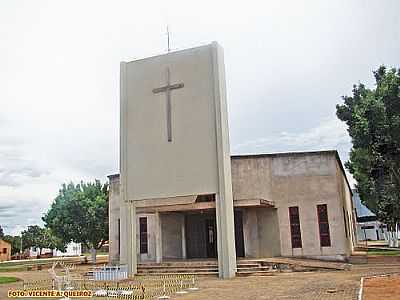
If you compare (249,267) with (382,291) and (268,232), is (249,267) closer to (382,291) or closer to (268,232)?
(268,232)

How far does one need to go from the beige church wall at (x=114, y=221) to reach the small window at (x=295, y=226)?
10.7m

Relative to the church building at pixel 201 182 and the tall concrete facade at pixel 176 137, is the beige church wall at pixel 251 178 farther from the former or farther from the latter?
the tall concrete facade at pixel 176 137

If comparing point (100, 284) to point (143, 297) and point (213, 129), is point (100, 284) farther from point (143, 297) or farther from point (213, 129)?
point (213, 129)

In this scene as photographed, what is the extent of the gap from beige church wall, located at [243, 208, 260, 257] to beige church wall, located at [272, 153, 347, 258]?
1.38 metres

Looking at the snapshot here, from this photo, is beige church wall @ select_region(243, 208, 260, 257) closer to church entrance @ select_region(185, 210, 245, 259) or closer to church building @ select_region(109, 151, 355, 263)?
church building @ select_region(109, 151, 355, 263)

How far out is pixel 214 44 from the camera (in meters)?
19.1

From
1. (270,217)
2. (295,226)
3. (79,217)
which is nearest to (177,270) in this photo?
(270,217)

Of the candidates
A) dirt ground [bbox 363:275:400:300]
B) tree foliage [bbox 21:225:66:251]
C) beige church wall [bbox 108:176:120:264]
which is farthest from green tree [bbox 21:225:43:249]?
dirt ground [bbox 363:275:400:300]

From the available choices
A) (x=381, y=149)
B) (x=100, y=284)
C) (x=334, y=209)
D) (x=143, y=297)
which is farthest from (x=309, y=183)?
(x=143, y=297)

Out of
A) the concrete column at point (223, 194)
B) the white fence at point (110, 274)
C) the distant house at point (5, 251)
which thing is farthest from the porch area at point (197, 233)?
the distant house at point (5, 251)

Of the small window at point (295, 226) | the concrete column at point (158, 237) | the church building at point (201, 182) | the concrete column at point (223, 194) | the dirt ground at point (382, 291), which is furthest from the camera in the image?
the small window at point (295, 226)

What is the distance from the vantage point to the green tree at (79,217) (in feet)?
108

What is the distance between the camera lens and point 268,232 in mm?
23938

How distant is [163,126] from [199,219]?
8266 millimetres
